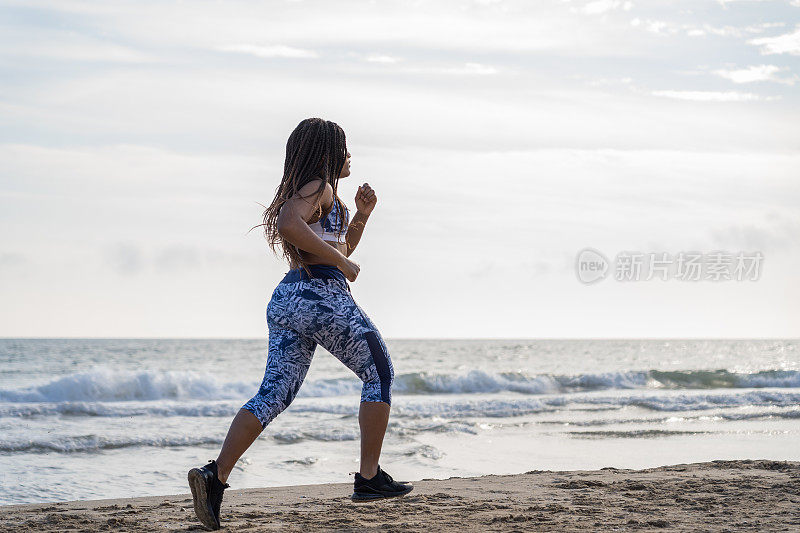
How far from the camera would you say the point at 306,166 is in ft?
11.5

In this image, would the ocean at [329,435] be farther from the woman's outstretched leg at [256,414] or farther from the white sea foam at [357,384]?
the woman's outstretched leg at [256,414]

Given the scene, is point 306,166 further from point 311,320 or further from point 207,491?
point 207,491

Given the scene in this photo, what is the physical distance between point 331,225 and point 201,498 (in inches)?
49.7

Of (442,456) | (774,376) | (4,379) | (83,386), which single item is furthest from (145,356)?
(442,456)

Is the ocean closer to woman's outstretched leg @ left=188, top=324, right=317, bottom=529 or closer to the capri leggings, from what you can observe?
woman's outstretched leg @ left=188, top=324, right=317, bottom=529

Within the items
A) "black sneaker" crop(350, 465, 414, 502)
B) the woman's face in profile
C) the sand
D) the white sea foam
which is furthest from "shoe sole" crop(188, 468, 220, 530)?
the white sea foam

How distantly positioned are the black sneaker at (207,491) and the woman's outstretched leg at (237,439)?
0.03 meters

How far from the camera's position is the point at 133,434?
9109 millimetres

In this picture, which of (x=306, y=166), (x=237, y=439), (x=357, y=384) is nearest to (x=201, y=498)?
(x=237, y=439)

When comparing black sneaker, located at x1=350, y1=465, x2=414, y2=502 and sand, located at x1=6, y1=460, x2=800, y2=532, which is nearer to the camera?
black sneaker, located at x1=350, y1=465, x2=414, y2=502

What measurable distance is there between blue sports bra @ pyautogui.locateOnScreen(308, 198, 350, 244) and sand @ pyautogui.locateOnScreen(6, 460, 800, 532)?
134 centimetres

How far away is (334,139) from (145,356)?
34964 mm

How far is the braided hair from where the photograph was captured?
137 inches

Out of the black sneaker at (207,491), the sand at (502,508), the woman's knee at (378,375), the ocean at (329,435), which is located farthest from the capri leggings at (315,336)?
the ocean at (329,435)
